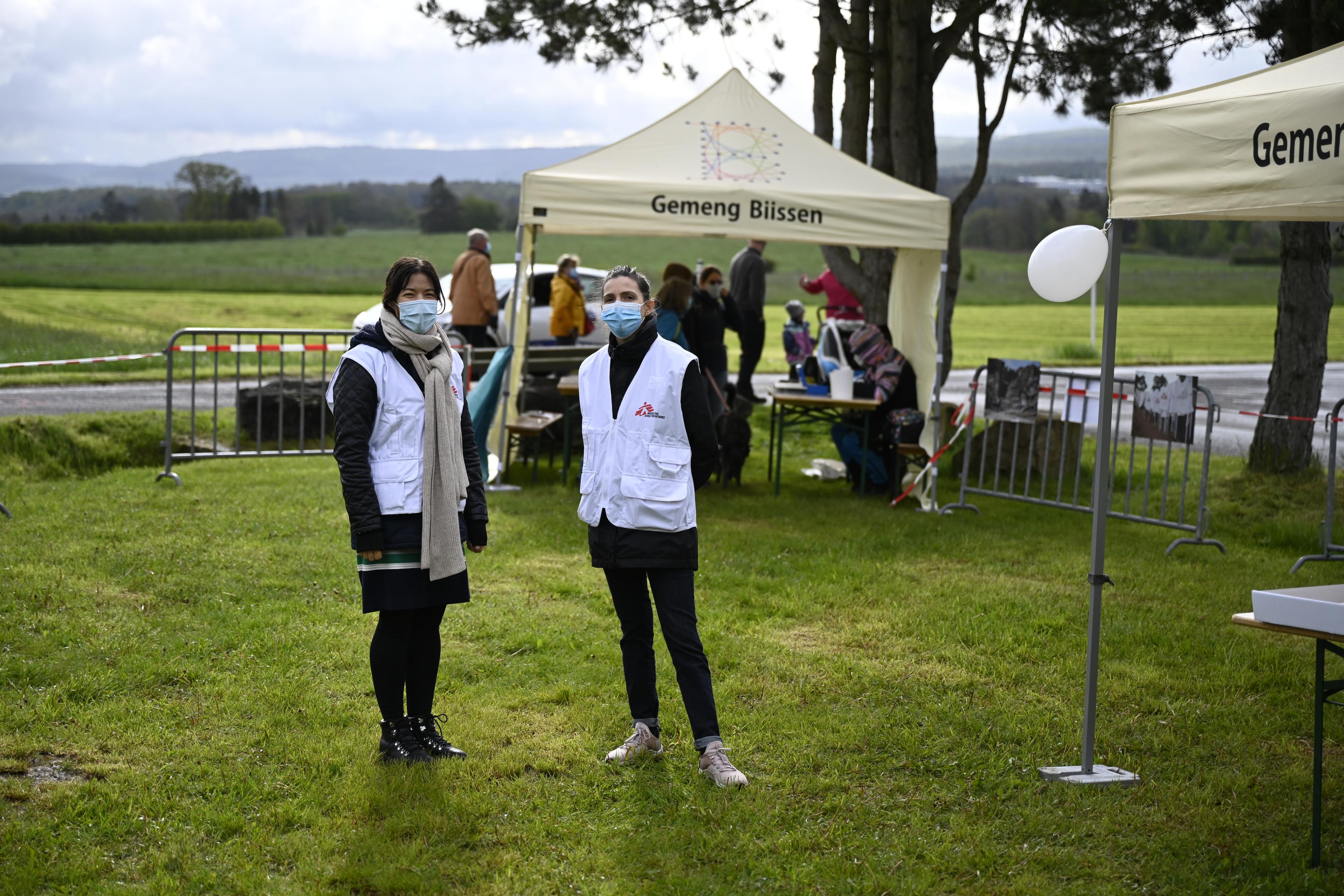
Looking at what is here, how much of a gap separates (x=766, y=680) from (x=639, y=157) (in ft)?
19.3

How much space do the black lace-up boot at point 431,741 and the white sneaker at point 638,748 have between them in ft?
1.92

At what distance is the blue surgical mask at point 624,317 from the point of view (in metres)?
4.33

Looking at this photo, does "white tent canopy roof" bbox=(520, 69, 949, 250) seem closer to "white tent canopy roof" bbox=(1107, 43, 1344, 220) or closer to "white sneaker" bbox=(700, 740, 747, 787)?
"white tent canopy roof" bbox=(1107, 43, 1344, 220)

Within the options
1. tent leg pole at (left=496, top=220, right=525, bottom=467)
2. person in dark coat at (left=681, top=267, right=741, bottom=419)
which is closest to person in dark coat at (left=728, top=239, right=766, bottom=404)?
person in dark coat at (left=681, top=267, right=741, bottom=419)

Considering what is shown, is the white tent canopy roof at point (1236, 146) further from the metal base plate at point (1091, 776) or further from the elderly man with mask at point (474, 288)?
the elderly man with mask at point (474, 288)

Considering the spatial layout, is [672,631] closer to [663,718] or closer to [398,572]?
[663,718]

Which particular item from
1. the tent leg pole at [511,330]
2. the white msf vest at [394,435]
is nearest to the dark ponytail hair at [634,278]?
the white msf vest at [394,435]

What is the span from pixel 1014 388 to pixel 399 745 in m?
6.69

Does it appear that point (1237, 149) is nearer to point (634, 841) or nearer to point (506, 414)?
point (634, 841)

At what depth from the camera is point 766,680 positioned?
5.53 meters

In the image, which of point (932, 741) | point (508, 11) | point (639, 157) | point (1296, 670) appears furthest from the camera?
point (508, 11)

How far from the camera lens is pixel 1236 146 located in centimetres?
411

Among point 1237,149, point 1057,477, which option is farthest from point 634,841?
point 1057,477

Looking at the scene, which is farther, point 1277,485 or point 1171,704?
point 1277,485
